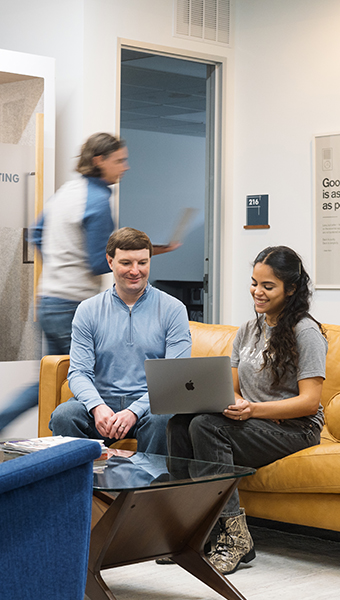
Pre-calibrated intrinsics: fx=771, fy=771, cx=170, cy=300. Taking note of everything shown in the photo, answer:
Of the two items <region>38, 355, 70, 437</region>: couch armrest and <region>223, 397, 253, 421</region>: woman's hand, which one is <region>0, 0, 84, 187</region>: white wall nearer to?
<region>38, 355, 70, 437</region>: couch armrest

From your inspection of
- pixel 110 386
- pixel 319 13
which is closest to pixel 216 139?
pixel 319 13

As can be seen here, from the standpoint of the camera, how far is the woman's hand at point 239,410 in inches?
104

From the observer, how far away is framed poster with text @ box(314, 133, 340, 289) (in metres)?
4.64

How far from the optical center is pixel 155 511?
2.14m

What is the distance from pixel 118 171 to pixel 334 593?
235 cm

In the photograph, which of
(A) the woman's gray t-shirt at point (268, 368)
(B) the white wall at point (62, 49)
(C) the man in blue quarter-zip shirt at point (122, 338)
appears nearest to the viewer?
(A) the woman's gray t-shirt at point (268, 368)

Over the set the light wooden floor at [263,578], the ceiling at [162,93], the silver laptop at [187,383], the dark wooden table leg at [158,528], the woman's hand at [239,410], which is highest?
the ceiling at [162,93]

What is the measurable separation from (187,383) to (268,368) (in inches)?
14.6

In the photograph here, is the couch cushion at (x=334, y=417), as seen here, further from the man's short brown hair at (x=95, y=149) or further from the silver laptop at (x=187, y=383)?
the man's short brown hair at (x=95, y=149)

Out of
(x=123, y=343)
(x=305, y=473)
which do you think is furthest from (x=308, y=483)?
(x=123, y=343)

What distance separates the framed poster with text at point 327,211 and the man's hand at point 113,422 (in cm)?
216

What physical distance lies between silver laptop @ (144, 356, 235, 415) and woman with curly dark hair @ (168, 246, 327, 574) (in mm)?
82

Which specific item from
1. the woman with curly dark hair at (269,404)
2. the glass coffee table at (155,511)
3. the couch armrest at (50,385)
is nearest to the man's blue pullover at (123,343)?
the couch armrest at (50,385)

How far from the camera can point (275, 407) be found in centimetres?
267
